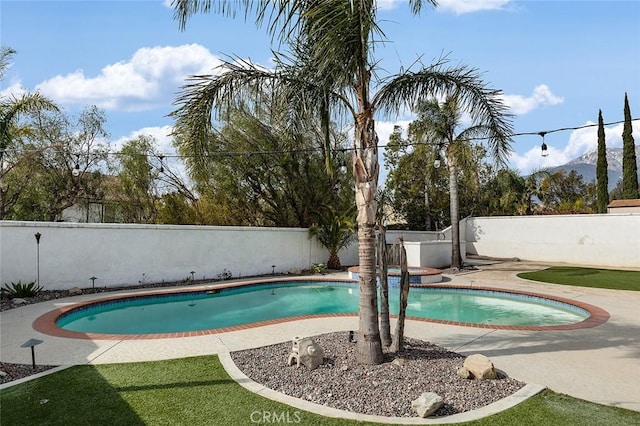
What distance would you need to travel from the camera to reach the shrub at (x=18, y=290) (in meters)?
11.0

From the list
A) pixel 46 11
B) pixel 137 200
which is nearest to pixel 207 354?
pixel 46 11

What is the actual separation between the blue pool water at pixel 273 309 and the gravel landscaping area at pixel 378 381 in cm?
424

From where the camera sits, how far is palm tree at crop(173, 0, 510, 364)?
5254 millimetres

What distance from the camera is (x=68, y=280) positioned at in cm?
1249

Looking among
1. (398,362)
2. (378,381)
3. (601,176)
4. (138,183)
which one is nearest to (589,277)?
(398,362)

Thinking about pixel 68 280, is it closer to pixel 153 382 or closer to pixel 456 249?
pixel 153 382

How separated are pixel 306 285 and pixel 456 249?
23.5 ft

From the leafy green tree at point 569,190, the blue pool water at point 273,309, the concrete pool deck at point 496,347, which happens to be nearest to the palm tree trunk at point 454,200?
the blue pool water at point 273,309

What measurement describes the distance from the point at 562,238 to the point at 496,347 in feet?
56.4

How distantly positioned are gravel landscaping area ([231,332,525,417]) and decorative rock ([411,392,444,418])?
8 cm

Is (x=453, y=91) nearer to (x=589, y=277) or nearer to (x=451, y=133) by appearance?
(x=451, y=133)

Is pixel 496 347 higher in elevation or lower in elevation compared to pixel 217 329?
lower

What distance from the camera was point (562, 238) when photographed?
68.3 ft

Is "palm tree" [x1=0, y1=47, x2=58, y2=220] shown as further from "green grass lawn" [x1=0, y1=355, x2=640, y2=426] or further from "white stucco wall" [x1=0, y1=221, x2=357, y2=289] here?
"green grass lawn" [x1=0, y1=355, x2=640, y2=426]
